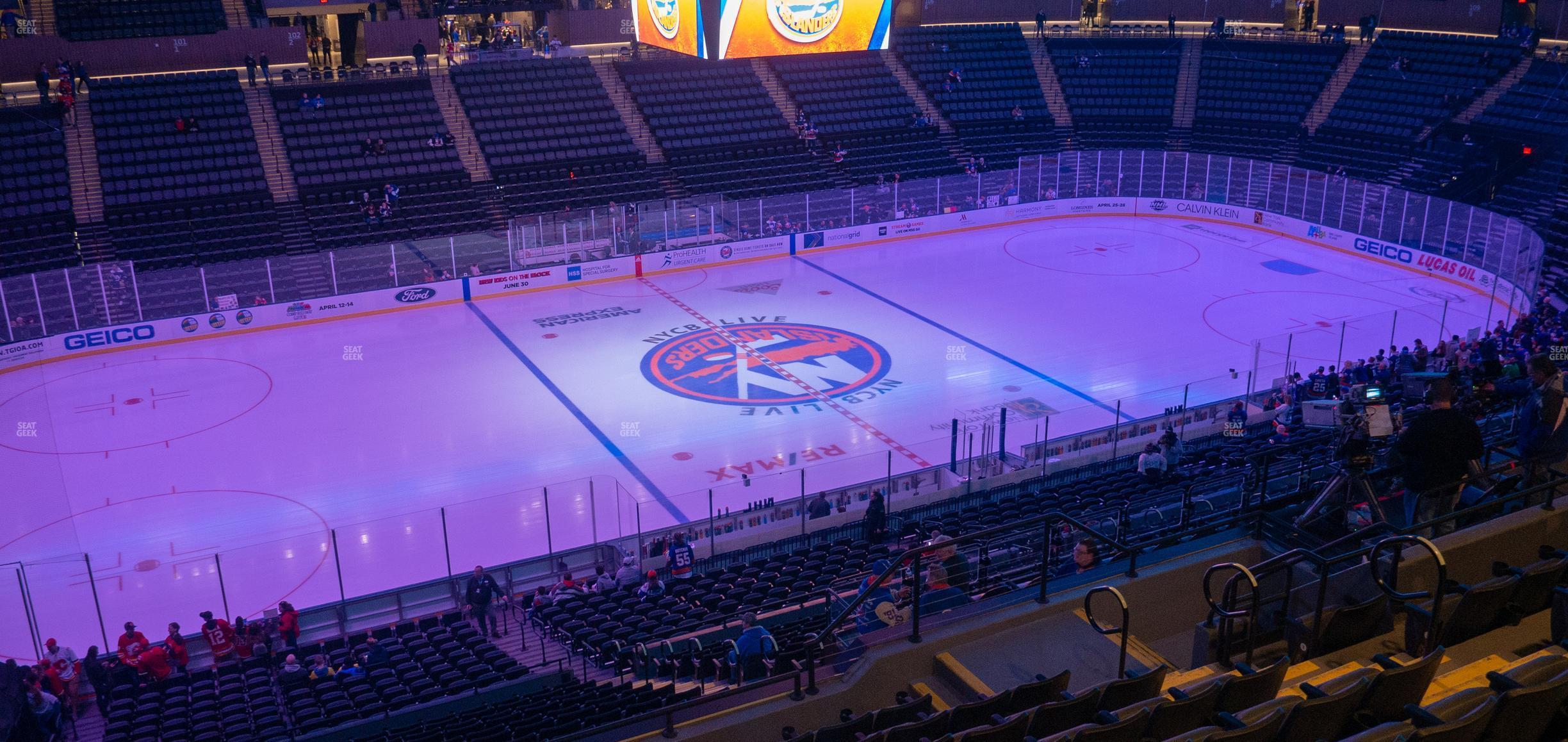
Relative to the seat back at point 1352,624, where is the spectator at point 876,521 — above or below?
below

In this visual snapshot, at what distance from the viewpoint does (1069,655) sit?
7973mm

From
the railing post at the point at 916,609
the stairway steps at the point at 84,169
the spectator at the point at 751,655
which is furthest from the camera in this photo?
the stairway steps at the point at 84,169

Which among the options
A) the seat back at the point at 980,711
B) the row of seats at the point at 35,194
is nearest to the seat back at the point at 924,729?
the seat back at the point at 980,711

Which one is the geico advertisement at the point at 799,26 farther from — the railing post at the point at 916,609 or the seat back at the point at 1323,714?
the seat back at the point at 1323,714

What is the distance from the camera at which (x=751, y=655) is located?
9.93 m

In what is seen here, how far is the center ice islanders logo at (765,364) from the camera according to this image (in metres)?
23.1

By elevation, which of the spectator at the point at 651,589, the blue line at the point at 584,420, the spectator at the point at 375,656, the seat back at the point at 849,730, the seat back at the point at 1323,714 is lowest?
the blue line at the point at 584,420

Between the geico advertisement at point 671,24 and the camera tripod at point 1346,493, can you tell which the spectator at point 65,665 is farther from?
the geico advertisement at point 671,24

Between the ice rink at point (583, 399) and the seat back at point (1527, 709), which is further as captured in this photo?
the ice rink at point (583, 399)

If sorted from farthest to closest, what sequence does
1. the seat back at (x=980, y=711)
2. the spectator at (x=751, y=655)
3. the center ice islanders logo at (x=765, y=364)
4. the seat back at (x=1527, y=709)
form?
the center ice islanders logo at (x=765, y=364) < the spectator at (x=751, y=655) < the seat back at (x=980, y=711) < the seat back at (x=1527, y=709)

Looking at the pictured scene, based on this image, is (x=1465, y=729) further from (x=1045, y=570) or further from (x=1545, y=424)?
(x=1545, y=424)

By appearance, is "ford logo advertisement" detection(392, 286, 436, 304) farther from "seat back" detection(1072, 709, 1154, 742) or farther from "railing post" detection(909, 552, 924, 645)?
"seat back" detection(1072, 709, 1154, 742)

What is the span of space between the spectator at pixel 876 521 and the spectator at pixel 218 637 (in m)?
7.91

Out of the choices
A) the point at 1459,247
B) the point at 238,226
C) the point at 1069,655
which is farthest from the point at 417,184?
the point at 1069,655
